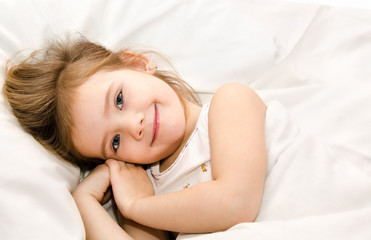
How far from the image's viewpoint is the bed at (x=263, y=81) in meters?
0.93

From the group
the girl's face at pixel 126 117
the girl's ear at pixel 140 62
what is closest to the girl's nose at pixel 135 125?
the girl's face at pixel 126 117

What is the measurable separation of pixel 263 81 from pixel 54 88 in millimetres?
690

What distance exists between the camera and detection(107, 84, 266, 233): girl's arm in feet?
3.28

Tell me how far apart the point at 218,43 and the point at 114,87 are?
520 mm

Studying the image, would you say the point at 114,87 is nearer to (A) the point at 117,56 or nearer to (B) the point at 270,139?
(A) the point at 117,56

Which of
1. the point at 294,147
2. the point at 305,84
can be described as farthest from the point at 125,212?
the point at 305,84

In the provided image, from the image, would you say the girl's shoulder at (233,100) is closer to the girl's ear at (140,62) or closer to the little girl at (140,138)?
the little girl at (140,138)

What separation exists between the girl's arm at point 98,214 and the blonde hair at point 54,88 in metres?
0.10

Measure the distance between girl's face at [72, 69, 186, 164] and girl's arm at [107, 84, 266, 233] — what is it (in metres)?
0.13

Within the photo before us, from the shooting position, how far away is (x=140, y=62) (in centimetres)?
138

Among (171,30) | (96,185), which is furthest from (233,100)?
(171,30)

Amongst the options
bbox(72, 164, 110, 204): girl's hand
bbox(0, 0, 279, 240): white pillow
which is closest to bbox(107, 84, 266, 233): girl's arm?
bbox(72, 164, 110, 204): girl's hand

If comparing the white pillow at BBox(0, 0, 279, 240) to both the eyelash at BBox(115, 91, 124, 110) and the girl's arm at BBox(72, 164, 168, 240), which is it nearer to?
the girl's arm at BBox(72, 164, 168, 240)

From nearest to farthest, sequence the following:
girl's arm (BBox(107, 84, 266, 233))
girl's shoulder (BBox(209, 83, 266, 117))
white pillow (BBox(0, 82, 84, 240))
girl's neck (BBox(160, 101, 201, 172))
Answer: white pillow (BBox(0, 82, 84, 240)) → girl's arm (BBox(107, 84, 266, 233)) → girl's shoulder (BBox(209, 83, 266, 117)) → girl's neck (BBox(160, 101, 201, 172))
